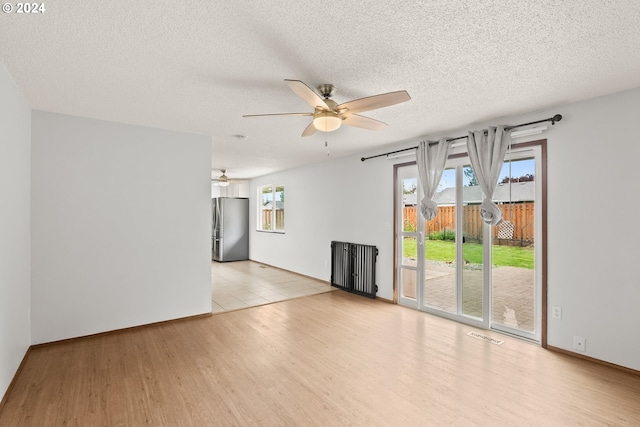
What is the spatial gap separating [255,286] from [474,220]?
392 cm

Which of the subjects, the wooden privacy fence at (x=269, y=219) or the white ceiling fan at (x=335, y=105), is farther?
the wooden privacy fence at (x=269, y=219)

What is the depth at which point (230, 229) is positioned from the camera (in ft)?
28.0

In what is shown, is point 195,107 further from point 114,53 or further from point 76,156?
point 76,156

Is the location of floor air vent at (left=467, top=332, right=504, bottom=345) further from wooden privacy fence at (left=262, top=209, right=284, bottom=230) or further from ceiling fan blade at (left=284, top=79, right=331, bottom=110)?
wooden privacy fence at (left=262, top=209, right=284, bottom=230)

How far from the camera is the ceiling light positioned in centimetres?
232

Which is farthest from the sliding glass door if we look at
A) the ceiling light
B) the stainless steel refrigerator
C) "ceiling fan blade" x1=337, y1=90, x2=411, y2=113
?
the stainless steel refrigerator

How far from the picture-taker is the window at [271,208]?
301 inches

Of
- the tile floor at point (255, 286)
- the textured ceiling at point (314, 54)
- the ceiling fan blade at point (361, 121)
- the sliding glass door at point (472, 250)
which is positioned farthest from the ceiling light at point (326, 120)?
the tile floor at point (255, 286)

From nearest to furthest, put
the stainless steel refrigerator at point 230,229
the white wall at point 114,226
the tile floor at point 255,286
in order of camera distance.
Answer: the white wall at point 114,226 → the tile floor at point 255,286 → the stainless steel refrigerator at point 230,229

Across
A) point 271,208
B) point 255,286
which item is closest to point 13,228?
point 255,286

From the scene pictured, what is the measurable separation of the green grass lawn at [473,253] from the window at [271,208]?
3.91 m

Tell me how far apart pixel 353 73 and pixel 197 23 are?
1.11 metres

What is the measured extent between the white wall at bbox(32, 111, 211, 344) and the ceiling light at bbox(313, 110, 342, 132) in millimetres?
2278

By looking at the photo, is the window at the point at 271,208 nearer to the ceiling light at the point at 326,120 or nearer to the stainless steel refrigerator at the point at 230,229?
the stainless steel refrigerator at the point at 230,229
